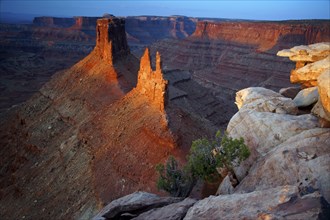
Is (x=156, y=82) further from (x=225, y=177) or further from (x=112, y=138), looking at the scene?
(x=225, y=177)

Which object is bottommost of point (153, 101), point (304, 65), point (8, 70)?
point (8, 70)

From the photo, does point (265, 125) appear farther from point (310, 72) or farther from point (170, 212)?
point (170, 212)

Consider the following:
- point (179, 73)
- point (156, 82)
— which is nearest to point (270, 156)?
point (156, 82)

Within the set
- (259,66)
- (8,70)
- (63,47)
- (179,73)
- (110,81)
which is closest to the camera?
(110,81)

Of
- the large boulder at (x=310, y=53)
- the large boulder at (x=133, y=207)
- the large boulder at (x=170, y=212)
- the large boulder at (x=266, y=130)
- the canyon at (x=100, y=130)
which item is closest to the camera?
the large boulder at (x=170, y=212)

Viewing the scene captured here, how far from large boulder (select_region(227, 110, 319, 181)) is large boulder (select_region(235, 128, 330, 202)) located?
1.00 meters

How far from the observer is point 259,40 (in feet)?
454

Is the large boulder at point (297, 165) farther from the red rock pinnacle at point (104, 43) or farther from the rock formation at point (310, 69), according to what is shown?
the red rock pinnacle at point (104, 43)

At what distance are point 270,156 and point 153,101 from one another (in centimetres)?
1880

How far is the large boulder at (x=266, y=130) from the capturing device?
20.7m

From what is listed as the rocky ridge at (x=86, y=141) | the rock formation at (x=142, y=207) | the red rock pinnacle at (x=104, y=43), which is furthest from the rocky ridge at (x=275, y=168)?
the red rock pinnacle at (x=104, y=43)

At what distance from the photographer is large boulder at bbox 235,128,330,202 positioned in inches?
640

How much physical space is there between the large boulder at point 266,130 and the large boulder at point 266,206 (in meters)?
7.27

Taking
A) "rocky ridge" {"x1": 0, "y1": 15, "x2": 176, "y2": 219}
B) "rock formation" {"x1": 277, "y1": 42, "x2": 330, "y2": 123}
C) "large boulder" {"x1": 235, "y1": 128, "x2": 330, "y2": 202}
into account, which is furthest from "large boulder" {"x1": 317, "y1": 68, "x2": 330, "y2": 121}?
"rocky ridge" {"x1": 0, "y1": 15, "x2": 176, "y2": 219}
